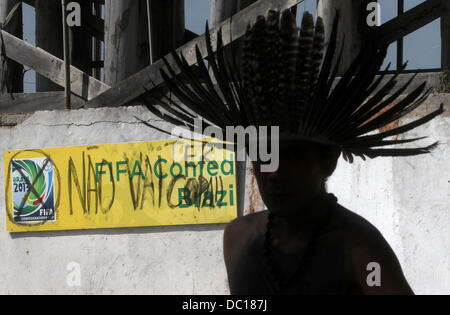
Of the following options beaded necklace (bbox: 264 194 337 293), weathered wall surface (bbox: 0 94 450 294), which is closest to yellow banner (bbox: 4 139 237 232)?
weathered wall surface (bbox: 0 94 450 294)

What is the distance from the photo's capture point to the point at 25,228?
650cm

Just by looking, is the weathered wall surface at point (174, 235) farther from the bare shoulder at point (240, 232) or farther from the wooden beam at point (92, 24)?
the bare shoulder at point (240, 232)

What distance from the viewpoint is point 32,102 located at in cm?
690

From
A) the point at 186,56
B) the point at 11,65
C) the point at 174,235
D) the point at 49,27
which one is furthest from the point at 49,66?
the point at 174,235

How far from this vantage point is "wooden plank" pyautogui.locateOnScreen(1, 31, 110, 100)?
665 centimetres

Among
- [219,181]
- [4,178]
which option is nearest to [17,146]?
[4,178]

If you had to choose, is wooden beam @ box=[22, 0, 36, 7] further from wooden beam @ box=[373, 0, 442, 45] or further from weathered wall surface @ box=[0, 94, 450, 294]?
wooden beam @ box=[373, 0, 442, 45]

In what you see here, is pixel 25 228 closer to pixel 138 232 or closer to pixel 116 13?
pixel 138 232

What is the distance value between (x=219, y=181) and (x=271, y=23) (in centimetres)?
350

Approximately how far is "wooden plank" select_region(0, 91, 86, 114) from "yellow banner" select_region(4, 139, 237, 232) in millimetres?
465

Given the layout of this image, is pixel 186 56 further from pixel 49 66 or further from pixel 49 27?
pixel 49 27

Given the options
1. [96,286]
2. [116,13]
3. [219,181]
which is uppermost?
[116,13]

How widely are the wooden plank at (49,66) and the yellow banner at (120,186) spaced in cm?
60
